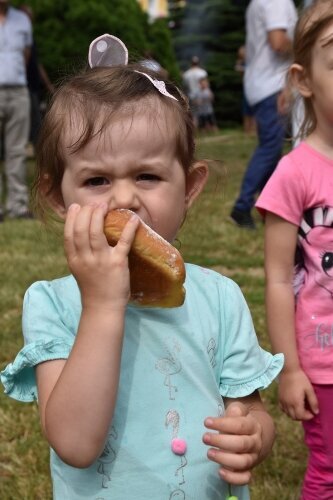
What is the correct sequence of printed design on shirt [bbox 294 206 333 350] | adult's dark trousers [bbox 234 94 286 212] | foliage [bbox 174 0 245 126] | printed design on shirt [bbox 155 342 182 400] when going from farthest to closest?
foliage [bbox 174 0 245 126]
adult's dark trousers [bbox 234 94 286 212]
printed design on shirt [bbox 294 206 333 350]
printed design on shirt [bbox 155 342 182 400]

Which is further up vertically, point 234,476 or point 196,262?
point 234,476

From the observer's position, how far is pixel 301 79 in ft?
8.26

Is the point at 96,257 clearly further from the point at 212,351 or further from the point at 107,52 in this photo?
the point at 107,52

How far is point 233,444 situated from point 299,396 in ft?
2.72

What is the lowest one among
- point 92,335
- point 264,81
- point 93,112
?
point 264,81

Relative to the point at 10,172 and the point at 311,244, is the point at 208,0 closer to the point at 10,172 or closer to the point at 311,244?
the point at 10,172

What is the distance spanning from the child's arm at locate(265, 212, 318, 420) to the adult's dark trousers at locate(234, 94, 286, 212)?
4475mm

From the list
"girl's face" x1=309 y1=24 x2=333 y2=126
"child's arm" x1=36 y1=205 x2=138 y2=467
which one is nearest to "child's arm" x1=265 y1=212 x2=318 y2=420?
"girl's face" x1=309 y1=24 x2=333 y2=126

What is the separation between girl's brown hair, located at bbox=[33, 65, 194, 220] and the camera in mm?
1725

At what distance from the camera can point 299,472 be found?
3000 millimetres

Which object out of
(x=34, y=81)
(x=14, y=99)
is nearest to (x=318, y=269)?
(x=14, y=99)

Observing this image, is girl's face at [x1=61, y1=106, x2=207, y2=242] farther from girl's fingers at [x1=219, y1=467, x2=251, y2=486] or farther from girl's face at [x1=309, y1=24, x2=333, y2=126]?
girl's face at [x1=309, y1=24, x2=333, y2=126]

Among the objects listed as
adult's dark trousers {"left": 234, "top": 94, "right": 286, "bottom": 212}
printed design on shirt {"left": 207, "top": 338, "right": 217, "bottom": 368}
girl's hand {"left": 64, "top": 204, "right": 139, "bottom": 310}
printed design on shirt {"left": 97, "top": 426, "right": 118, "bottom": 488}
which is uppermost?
girl's hand {"left": 64, "top": 204, "right": 139, "bottom": 310}

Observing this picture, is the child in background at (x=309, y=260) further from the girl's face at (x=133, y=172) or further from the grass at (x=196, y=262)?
the girl's face at (x=133, y=172)
